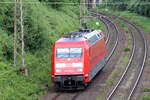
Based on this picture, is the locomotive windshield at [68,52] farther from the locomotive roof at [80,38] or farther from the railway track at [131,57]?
the railway track at [131,57]

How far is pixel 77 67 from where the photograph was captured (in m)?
22.8

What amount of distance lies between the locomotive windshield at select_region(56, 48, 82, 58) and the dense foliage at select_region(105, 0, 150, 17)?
132ft

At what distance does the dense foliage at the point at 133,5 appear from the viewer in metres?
62.9

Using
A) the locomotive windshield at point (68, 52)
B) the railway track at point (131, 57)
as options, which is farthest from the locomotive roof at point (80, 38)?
the railway track at point (131, 57)

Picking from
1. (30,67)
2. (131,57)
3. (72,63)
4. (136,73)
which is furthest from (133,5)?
(72,63)

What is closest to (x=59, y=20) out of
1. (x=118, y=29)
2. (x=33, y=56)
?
(x=118, y=29)

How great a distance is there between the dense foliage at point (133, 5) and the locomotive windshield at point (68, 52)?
40187mm

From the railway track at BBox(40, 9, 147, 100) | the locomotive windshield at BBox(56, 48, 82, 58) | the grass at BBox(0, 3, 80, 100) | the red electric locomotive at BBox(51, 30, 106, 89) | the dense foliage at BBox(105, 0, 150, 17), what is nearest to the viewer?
the grass at BBox(0, 3, 80, 100)

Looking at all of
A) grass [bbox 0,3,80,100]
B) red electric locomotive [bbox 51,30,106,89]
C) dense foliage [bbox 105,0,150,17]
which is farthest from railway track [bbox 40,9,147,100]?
dense foliage [bbox 105,0,150,17]

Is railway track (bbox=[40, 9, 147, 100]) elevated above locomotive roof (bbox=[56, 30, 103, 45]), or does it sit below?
below

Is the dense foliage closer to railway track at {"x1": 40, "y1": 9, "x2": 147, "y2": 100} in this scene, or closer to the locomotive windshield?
railway track at {"x1": 40, "y1": 9, "x2": 147, "y2": 100}

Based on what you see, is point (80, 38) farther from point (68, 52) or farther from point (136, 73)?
point (136, 73)

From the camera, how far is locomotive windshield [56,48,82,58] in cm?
2334

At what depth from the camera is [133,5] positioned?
236 ft
